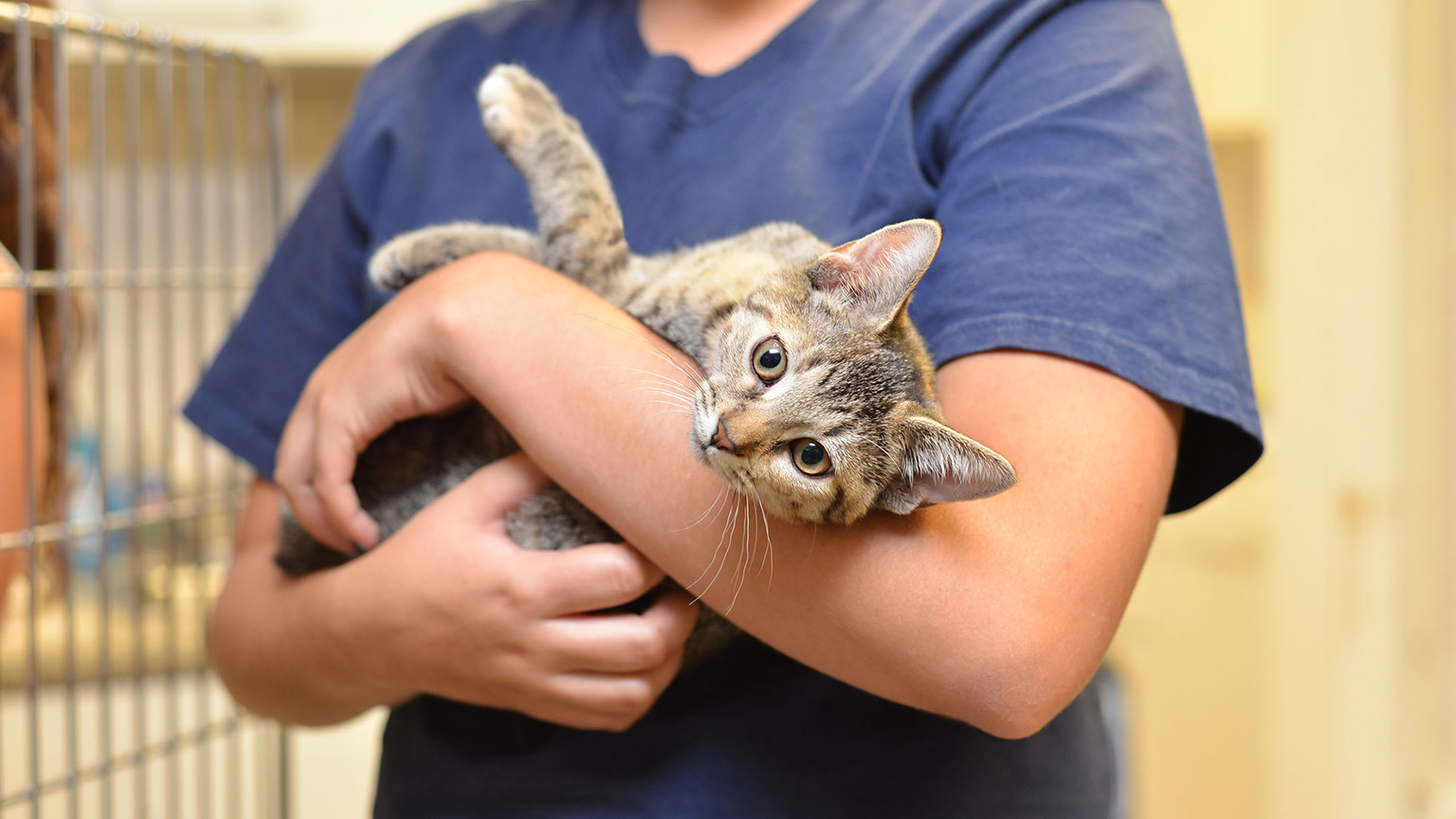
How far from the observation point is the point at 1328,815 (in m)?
2.17

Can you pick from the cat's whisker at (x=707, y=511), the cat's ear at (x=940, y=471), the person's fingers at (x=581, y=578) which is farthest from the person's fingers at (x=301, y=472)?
the cat's ear at (x=940, y=471)

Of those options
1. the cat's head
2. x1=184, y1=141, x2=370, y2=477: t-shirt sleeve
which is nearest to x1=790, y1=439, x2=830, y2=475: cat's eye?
the cat's head

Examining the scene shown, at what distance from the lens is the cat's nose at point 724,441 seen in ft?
2.33

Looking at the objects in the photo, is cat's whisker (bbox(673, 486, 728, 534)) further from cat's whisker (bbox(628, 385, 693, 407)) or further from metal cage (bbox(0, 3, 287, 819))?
metal cage (bbox(0, 3, 287, 819))

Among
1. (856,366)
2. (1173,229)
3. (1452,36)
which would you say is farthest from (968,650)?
(1452,36)

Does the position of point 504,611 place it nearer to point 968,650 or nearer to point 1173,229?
point 968,650

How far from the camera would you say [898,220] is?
807 mm

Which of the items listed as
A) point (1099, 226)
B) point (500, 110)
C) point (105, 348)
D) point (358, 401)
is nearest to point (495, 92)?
point (500, 110)

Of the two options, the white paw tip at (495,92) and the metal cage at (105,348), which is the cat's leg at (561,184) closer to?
the white paw tip at (495,92)

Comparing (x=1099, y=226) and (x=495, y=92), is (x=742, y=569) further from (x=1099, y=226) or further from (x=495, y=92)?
(x=495, y=92)

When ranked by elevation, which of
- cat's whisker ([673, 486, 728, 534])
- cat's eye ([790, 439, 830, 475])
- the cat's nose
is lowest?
cat's whisker ([673, 486, 728, 534])

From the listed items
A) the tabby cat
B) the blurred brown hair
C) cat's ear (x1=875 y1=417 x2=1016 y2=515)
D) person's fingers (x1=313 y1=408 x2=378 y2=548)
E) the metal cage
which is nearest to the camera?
cat's ear (x1=875 y1=417 x2=1016 y2=515)

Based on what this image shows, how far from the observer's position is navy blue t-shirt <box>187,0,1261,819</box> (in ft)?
2.37

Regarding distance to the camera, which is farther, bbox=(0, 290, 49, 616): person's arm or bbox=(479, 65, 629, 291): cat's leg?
bbox=(0, 290, 49, 616): person's arm
